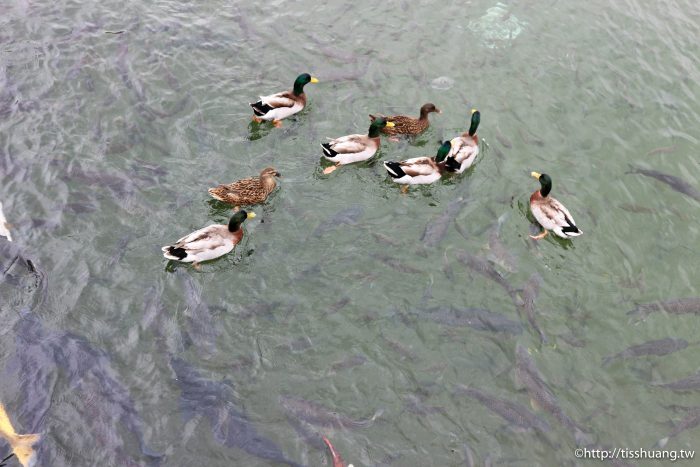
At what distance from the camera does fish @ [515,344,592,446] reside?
22.7 ft

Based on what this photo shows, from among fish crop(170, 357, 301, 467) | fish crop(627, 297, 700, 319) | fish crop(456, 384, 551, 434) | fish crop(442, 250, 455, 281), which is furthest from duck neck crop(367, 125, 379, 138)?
fish crop(170, 357, 301, 467)

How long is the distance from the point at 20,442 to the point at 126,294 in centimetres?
220

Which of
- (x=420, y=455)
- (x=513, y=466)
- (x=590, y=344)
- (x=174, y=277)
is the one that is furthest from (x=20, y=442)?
(x=590, y=344)

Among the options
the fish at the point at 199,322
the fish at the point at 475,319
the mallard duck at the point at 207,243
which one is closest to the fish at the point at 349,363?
the fish at the point at 475,319

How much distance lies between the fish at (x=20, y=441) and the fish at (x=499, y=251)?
6.57 metres

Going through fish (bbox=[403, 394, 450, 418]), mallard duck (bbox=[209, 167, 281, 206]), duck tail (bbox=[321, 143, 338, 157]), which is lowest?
fish (bbox=[403, 394, 450, 418])

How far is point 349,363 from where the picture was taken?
23.9 ft

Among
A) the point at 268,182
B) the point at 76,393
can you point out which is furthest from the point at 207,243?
the point at 76,393

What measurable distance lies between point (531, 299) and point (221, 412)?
15.2ft

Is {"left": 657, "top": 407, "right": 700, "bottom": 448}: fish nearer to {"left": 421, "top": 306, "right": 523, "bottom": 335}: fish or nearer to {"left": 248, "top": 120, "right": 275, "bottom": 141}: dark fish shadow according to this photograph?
{"left": 421, "top": 306, "right": 523, "bottom": 335}: fish

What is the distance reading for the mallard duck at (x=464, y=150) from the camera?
32.1ft

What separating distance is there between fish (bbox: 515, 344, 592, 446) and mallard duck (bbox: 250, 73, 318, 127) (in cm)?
583

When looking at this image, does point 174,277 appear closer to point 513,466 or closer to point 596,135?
point 513,466

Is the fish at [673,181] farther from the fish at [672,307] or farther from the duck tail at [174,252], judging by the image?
the duck tail at [174,252]
